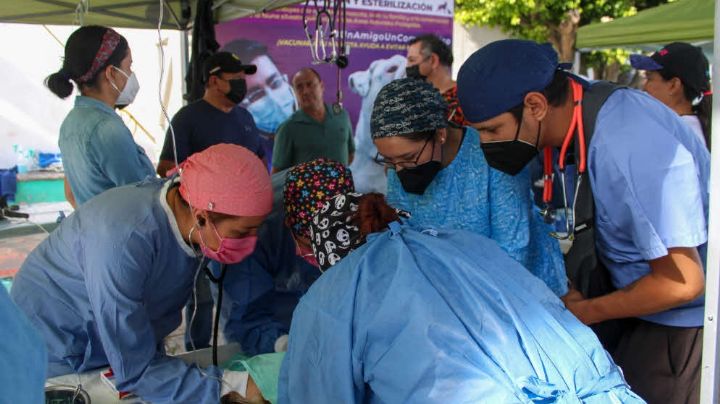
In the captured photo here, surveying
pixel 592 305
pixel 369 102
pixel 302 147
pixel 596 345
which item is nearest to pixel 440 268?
pixel 596 345

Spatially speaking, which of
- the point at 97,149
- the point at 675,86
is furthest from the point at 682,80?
the point at 97,149

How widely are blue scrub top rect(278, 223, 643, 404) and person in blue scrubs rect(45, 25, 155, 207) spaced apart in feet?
5.20

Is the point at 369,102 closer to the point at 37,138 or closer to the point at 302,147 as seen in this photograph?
the point at 302,147

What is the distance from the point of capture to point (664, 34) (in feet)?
16.1

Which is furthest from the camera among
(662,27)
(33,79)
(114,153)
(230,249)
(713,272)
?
(33,79)

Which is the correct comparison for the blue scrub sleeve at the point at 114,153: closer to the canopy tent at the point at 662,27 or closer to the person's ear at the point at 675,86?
the person's ear at the point at 675,86

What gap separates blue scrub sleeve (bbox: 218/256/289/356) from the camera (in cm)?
195

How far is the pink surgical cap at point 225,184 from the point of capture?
5.21 ft

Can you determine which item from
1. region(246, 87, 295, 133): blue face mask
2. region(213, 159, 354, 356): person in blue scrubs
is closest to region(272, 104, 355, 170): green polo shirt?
region(246, 87, 295, 133): blue face mask

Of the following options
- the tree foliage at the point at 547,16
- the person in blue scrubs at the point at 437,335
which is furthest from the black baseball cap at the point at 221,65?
the tree foliage at the point at 547,16

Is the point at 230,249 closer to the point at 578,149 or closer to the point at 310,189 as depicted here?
the point at 310,189

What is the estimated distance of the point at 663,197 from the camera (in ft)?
4.31

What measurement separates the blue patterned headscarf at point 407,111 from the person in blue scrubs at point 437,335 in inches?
25.6

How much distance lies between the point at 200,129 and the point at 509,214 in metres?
2.02
